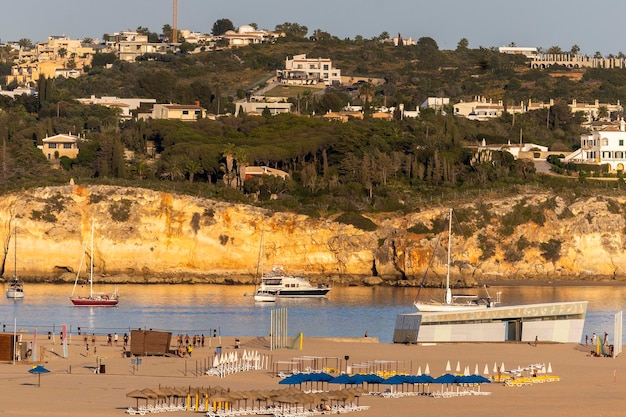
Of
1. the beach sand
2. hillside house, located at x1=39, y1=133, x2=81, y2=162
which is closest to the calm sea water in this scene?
the beach sand

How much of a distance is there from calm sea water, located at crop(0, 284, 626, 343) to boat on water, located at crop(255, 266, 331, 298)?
2.52ft

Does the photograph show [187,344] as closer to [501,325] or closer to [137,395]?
[501,325]

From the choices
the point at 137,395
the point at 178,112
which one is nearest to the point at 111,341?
the point at 137,395

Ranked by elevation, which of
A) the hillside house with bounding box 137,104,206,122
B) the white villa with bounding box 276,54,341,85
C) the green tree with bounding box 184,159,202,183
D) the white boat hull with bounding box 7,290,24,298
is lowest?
the white boat hull with bounding box 7,290,24,298

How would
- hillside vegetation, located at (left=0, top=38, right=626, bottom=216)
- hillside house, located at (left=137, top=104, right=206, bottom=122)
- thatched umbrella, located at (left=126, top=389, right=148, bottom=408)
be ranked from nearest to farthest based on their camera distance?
thatched umbrella, located at (left=126, top=389, right=148, bottom=408), hillside vegetation, located at (left=0, top=38, right=626, bottom=216), hillside house, located at (left=137, top=104, right=206, bottom=122)

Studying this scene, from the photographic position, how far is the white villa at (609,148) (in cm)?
9569

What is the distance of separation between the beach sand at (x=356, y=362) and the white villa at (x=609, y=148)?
5035cm

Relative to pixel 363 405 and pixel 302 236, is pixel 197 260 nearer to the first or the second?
pixel 302 236

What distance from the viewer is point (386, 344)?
48094 mm

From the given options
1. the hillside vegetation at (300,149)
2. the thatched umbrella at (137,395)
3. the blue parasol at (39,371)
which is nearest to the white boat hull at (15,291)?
the hillside vegetation at (300,149)

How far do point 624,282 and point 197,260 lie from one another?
82.4ft

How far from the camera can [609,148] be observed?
96062mm

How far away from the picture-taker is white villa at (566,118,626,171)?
95688 mm

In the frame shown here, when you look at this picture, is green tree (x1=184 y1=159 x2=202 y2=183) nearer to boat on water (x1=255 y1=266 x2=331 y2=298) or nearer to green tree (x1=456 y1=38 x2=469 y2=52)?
boat on water (x1=255 y1=266 x2=331 y2=298)
